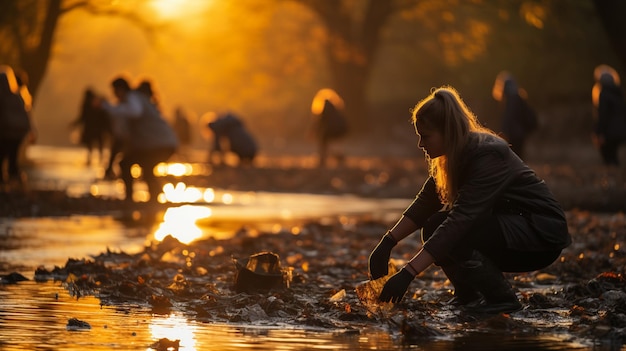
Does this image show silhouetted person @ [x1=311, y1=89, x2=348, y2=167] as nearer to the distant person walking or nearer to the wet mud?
the distant person walking

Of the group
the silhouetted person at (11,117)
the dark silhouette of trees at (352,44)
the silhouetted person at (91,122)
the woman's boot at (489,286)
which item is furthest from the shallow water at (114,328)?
the dark silhouette of trees at (352,44)

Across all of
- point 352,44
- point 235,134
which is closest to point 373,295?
point 235,134

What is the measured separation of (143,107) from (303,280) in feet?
27.6

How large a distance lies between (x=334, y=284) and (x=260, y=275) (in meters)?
1.28

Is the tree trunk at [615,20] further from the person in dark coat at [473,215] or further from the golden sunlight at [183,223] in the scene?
the person in dark coat at [473,215]

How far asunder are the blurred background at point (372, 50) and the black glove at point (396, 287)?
22779 mm

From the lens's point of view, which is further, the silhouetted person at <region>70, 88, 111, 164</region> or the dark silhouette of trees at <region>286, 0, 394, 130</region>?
the dark silhouette of trees at <region>286, 0, 394, 130</region>

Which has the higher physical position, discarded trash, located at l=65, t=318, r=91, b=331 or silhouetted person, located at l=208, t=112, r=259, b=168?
silhouetted person, located at l=208, t=112, r=259, b=168

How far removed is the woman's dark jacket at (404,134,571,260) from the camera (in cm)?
801

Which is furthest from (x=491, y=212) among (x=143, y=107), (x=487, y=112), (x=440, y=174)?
(x=487, y=112)

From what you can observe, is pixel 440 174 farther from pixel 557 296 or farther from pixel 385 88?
pixel 385 88

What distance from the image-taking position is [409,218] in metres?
8.59

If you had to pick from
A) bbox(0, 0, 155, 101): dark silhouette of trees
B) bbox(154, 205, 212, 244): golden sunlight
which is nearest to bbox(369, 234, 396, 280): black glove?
bbox(154, 205, 212, 244): golden sunlight

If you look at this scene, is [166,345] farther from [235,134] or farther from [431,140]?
[235,134]
